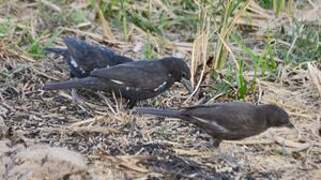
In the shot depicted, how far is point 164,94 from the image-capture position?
6.92m

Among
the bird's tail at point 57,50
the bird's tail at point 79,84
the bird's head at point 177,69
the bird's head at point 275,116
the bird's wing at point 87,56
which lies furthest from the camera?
the bird's tail at point 57,50

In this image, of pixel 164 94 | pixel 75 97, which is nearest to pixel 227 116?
pixel 164 94

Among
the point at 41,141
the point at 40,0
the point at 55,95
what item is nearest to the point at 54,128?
the point at 41,141

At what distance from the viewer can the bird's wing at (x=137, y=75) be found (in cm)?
653

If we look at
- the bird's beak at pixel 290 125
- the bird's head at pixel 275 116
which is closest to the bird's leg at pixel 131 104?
the bird's head at pixel 275 116

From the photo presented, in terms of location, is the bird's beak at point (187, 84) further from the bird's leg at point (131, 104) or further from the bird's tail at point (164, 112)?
the bird's tail at point (164, 112)

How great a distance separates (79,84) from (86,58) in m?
0.39

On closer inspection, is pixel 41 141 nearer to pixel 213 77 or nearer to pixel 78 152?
pixel 78 152

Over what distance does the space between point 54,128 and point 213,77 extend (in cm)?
147

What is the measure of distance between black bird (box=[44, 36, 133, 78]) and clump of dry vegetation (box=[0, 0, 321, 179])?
7.1 inches

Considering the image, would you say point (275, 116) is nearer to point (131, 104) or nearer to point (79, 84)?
point (131, 104)

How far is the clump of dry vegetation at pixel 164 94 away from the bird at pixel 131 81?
0.43 feet

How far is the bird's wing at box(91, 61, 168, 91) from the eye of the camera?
6.53m

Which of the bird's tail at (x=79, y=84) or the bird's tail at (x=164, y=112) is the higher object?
the bird's tail at (x=164, y=112)
